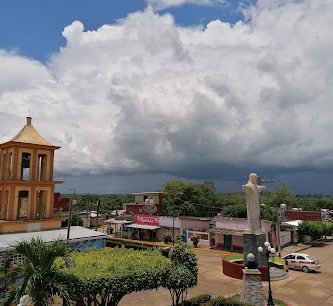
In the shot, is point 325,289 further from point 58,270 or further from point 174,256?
point 58,270

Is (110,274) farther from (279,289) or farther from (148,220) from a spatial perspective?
(148,220)

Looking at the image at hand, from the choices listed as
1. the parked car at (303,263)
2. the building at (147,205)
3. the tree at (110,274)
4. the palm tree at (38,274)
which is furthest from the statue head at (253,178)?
the building at (147,205)

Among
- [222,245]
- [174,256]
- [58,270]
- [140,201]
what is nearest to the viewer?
[58,270]

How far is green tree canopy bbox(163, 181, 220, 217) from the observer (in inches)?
3022

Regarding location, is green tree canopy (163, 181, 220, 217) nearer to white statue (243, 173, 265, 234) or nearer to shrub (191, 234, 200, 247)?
shrub (191, 234, 200, 247)

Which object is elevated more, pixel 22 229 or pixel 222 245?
pixel 22 229

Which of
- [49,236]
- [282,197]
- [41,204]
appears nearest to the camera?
[49,236]

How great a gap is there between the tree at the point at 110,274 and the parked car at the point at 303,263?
1928 centimetres

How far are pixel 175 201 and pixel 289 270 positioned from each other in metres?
47.7

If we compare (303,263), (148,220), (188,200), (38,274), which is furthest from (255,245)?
(188,200)

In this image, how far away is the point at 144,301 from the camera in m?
22.3

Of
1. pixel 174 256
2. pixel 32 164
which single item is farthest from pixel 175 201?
pixel 174 256

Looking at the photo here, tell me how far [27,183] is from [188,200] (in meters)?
57.0

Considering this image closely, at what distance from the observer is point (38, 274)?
37.0ft
